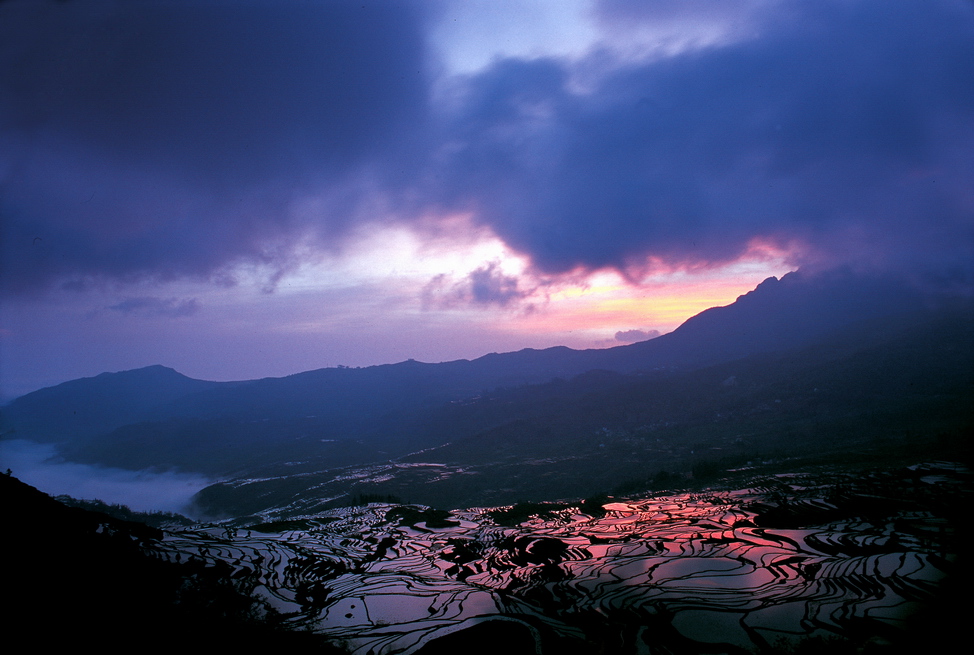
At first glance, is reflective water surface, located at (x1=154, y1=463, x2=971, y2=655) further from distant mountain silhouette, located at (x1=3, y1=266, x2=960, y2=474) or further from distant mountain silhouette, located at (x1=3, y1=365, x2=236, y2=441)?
distant mountain silhouette, located at (x1=3, y1=365, x2=236, y2=441)

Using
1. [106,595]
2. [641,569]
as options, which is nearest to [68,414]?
[106,595]

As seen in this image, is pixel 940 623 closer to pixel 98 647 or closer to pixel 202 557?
pixel 98 647

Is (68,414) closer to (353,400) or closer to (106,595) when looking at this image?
(353,400)

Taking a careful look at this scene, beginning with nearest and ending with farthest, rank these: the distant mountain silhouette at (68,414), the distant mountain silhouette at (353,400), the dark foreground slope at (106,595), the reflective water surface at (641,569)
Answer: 1. the dark foreground slope at (106,595)
2. the reflective water surface at (641,569)
3. the distant mountain silhouette at (353,400)
4. the distant mountain silhouette at (68,414)

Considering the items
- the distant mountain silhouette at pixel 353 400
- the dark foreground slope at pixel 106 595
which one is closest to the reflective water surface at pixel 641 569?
the dark foreground slope at pixel 106 595

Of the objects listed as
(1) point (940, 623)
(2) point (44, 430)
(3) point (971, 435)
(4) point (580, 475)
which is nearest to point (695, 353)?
(4) point (580, 475)

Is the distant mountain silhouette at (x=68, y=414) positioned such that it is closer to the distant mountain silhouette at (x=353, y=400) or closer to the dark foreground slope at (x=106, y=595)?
the distant mountain silhouette at (x=353, y=400)
